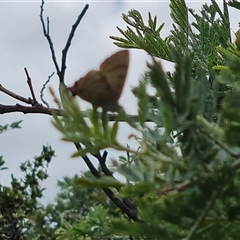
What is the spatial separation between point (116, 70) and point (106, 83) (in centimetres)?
3

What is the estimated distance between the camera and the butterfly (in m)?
0.47

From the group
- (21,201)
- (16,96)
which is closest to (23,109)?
(16,96)

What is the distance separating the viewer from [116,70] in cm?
52

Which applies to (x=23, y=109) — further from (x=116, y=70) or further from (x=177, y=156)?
(x=177, y=156)

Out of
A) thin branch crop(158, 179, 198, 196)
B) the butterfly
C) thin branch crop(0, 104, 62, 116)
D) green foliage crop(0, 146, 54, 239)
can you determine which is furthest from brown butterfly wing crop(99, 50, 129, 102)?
green foliage crop(0, 146, 54, 239)

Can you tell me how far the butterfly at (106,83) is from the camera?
0.47 meters

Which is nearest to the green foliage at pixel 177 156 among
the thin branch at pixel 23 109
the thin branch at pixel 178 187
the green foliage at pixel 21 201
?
the thin branch at pixel 178 187

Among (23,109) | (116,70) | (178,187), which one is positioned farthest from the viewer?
(23,109)

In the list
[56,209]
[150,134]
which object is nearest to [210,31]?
[150,134]

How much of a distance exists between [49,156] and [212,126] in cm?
302

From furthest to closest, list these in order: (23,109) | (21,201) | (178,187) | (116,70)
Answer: (21,201)
(23,109)
(116,70)
(178,187)

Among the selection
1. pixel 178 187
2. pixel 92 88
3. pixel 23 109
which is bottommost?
pixel 178 187

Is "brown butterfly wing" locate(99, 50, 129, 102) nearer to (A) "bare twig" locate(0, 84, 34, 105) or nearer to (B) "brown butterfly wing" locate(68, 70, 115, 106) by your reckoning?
(B) "brown butterfly wing" locate(68, 70, 115, 106)

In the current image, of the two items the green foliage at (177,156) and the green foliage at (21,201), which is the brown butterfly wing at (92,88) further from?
the green foliage at (21,201)
